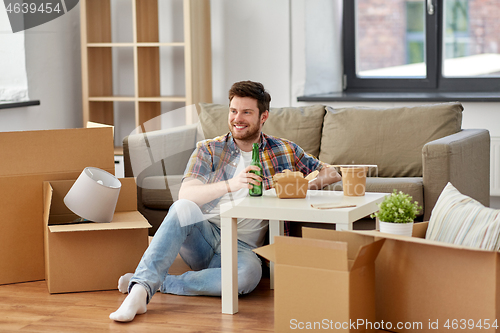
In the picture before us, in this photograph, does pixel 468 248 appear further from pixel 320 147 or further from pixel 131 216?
pixel 320 147

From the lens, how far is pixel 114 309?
2178 millimetres

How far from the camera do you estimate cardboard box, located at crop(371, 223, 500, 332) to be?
1.60 meters

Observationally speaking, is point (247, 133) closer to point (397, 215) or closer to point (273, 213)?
point (273, 213)

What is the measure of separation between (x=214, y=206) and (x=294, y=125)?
111 centimetres

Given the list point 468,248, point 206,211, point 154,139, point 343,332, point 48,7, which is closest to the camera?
point 468,248

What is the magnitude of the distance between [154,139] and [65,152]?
37 centimetres

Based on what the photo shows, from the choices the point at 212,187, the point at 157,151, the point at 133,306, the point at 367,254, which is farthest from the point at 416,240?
the point at 157,151

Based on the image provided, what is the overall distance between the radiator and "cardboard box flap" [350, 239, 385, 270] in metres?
2.08

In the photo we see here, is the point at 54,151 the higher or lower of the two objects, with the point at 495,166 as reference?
higher

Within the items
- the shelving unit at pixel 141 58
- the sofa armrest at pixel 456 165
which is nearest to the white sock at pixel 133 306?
the sofa armrest at pixel 456 165

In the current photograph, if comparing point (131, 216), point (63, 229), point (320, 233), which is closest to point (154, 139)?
point (131, 216)

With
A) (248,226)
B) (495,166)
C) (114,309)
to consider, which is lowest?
(114,309)

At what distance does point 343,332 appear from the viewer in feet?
5.53

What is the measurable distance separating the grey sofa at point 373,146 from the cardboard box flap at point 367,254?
0.92 metres
